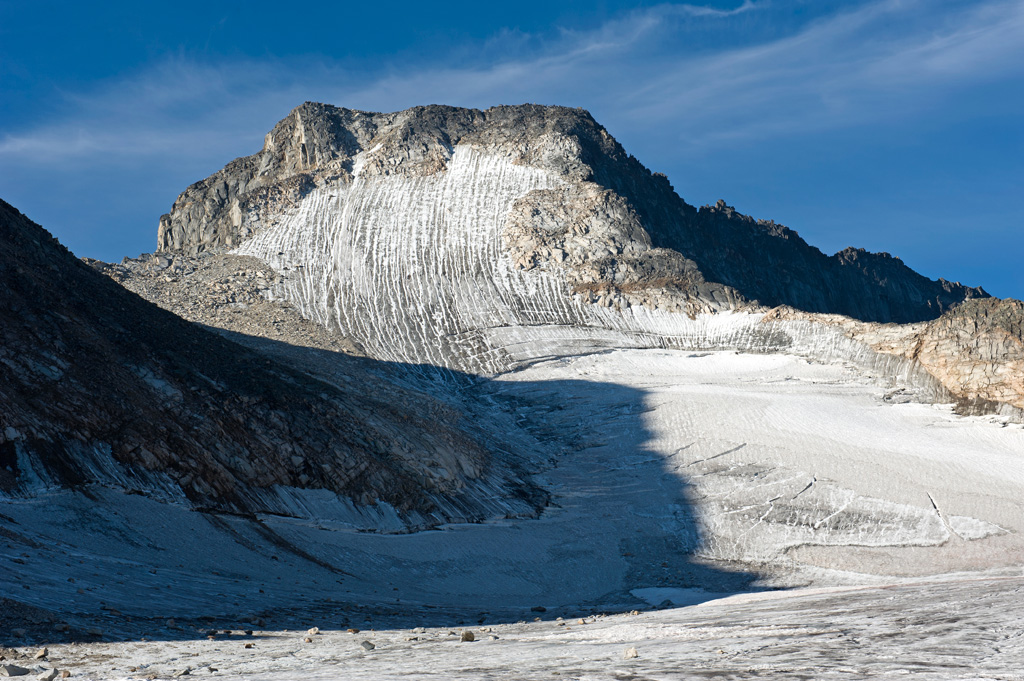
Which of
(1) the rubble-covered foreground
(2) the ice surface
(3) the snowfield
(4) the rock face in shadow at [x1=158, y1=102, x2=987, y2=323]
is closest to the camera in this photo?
(1) the rubble-covered foreground

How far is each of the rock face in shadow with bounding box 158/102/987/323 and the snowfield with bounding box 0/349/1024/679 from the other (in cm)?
1114

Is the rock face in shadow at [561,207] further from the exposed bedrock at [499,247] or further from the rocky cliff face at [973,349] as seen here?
the rocky cliff face at [973,349]

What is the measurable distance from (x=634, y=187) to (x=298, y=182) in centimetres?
3072

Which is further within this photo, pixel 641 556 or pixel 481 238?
pixel 481 238

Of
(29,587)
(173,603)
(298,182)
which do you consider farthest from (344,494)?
(298,182)

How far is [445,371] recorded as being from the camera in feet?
184

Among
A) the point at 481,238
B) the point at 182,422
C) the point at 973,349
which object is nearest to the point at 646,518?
the point at 182,422

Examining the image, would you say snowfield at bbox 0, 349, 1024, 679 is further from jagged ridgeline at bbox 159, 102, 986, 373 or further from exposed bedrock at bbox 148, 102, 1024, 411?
jagged ridgeline at bbox 159, 102, 986, 373

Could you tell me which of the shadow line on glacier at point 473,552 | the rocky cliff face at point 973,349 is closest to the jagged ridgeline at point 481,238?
the rocky cliff face at point 973,349

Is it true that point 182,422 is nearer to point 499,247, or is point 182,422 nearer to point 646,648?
point 646,648

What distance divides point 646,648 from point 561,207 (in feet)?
198

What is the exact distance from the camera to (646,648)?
1373cm

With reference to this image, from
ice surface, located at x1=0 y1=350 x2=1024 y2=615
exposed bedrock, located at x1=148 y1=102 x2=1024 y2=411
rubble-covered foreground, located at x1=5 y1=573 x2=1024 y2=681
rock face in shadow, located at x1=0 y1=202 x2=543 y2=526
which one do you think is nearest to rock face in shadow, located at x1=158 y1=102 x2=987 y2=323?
exposed bedrock, located at x1=148 y1=102 x2=1024 y2=411

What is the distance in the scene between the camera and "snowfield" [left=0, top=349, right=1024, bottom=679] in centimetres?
1324
